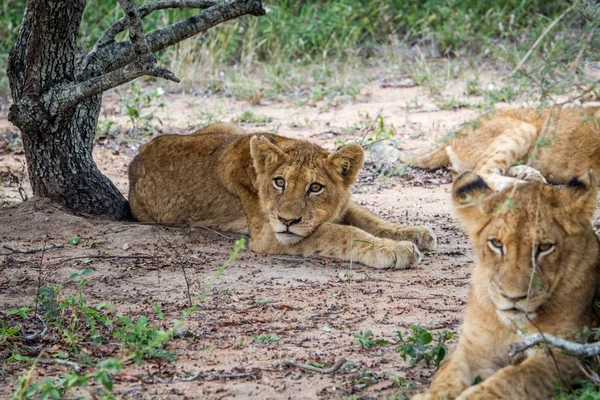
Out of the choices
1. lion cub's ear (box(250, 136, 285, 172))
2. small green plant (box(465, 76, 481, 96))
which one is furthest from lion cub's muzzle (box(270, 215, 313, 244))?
small green plant (box(465, 76, 481, 96))

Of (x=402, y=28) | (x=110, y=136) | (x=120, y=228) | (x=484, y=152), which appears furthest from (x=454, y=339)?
(x=402, y=28)

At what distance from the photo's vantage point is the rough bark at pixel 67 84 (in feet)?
20.4

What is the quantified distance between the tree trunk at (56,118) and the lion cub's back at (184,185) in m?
0.30

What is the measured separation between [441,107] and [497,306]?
24.8ft

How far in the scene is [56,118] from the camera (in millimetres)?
6320

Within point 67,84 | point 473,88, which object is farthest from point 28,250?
point 473,88

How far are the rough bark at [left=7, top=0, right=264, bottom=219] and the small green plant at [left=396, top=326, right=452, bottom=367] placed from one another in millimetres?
2822

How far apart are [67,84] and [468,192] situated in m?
3.55

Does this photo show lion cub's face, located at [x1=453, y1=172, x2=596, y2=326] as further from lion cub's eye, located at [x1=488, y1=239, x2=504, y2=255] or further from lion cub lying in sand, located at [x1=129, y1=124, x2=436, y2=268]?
lion cub lying in sand, located at [x1=129, y1=124, x2=436, y2=268]

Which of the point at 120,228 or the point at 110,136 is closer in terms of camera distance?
the point at 120,228

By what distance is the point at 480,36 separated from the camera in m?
12.8

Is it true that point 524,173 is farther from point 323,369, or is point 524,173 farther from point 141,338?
point 141,338

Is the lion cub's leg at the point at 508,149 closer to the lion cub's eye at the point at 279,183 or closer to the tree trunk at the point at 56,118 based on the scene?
the lion cub's eye at the point at 279,183

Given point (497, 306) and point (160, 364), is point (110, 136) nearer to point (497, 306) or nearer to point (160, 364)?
point (160, 364)
